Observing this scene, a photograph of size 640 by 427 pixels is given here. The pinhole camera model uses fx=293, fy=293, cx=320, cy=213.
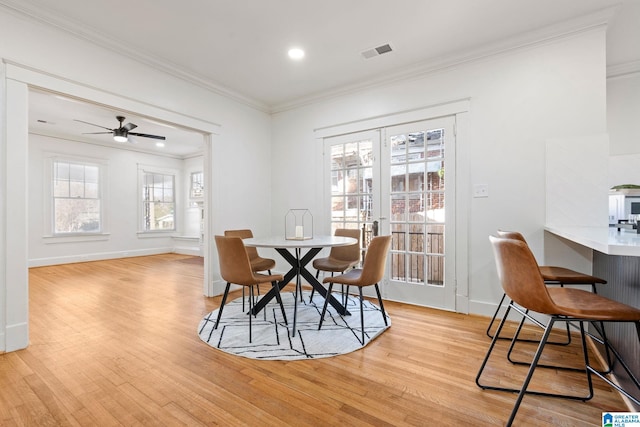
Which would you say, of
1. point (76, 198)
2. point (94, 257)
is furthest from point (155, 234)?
point (76, 198)

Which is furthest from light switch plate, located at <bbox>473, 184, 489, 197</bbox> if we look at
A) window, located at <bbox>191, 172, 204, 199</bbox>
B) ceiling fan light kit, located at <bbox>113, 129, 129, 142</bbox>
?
window, located at <bbox>191, 172, 204, 199</bbox>

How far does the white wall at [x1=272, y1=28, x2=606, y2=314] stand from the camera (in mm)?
2602

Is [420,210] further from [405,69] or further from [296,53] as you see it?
[296,53]

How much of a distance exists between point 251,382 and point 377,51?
127 inches

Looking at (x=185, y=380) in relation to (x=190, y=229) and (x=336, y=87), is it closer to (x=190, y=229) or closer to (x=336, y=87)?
(x=336, y=87)

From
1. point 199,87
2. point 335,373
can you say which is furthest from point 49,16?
point 335,373

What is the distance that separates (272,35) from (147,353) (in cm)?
296

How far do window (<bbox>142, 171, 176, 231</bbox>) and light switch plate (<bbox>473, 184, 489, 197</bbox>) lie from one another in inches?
301

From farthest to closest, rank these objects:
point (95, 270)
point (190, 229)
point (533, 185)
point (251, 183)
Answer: point (190, 229) → point (95, 270) → point (251, 183) → point (533, 185)

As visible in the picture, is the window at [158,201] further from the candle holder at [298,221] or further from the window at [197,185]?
the candle holder at [298,221]

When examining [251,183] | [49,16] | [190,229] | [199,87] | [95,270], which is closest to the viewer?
[49,16]

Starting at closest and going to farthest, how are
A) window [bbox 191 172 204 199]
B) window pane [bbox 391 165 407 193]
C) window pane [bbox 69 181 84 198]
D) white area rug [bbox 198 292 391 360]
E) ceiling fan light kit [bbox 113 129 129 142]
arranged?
white area rug [bbox 198 292 391 360] → window pane [bbox 391 165 407 193] → ceiling fan light kit [bbox 113 129 129 142] → window pane [bbox 69 181 84 198] → window [bbox 191 172 204 199]

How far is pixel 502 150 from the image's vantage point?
293 cm

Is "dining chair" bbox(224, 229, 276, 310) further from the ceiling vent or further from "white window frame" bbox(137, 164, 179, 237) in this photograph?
"white window frame" bbox(137, 164, 179, 237)
